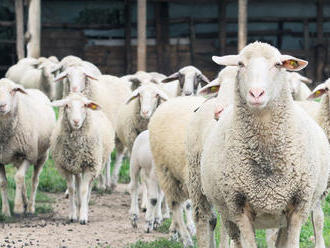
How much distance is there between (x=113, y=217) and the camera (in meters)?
9.38

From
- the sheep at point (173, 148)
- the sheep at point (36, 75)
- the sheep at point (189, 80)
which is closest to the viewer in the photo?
the sheep at point (173, 148)

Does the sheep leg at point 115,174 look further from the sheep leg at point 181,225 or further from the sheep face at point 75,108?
the sheep leg at point 181,225

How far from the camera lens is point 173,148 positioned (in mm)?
7117

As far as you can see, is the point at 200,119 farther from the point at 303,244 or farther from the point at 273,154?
the point at 303,244

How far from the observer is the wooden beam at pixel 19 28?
20469 millimetres

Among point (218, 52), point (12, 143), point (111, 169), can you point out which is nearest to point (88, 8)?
point (218, 52)

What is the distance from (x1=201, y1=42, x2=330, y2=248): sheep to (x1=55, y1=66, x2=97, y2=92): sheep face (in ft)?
20.5

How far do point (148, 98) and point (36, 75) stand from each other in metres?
7.33

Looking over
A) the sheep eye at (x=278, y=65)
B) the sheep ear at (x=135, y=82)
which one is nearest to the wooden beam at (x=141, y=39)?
the sheep ear at (x=135, y=82)

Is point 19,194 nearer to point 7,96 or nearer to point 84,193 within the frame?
point 84,193

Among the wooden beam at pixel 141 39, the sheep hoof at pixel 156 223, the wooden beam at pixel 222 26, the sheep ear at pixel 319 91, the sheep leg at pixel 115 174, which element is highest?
the wooden beam at pixel 222 26

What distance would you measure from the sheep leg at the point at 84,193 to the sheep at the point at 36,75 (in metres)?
6.39

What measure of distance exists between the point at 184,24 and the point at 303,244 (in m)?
15.1

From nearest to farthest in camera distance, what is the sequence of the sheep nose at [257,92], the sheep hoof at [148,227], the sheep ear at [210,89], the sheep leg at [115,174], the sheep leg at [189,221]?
the sheep nose at [257,92] < the sheep ear at [210,89] < the sheep leg at [189,221] < the sheep hoof at [148,227] < the sheep leg at [115,174]
